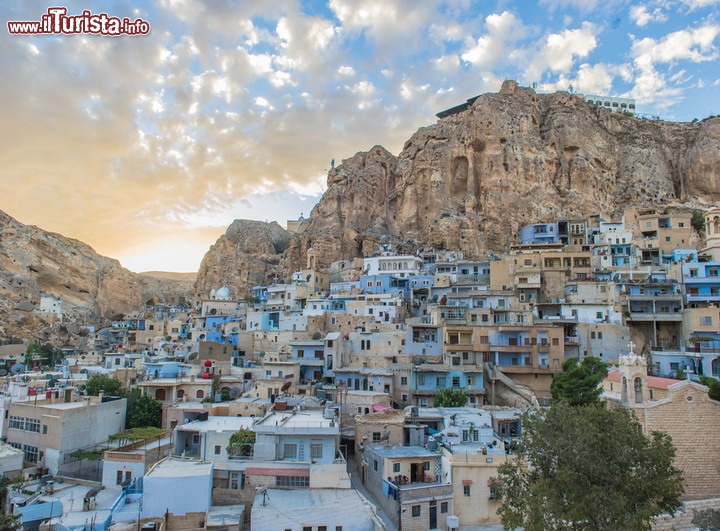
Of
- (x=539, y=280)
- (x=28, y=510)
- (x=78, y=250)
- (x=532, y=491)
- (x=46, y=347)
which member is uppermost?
(x=78, y=250)

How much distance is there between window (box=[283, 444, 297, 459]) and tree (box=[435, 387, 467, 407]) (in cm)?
1056

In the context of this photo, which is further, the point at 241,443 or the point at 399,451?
the point at 399,451

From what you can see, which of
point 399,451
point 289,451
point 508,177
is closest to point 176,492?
point 289,451

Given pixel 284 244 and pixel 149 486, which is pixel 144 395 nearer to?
pixel 149 486

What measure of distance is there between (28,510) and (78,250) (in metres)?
69.5

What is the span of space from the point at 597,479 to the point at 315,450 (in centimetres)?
1078

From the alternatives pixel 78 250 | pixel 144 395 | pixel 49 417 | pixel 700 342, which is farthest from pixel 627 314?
pixel 78 250

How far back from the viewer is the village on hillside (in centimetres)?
1955

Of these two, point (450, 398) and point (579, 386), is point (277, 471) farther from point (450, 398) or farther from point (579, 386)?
point (579, 386)

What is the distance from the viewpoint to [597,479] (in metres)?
14.9

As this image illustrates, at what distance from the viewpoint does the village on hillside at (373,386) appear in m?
19.5

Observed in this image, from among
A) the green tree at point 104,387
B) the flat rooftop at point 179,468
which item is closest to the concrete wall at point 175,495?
the flat rooftop at point 179,468

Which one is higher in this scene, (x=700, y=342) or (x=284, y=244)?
(x=284, y=244)

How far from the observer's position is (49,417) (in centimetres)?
2416
